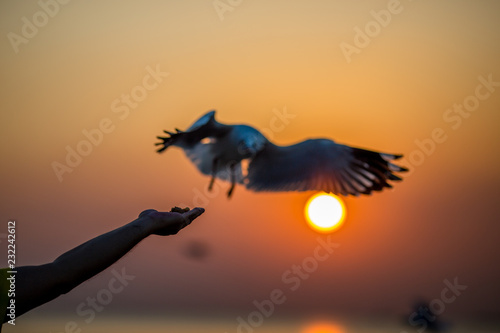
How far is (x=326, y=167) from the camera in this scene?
7.73 meters

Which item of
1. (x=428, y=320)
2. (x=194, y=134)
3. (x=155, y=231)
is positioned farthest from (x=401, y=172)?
(x=428, y=320)

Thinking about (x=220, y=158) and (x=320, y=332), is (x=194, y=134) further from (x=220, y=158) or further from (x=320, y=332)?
(x=320, y=332)

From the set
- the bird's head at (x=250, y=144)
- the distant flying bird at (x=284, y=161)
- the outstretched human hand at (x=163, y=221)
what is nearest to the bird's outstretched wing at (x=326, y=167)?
the distant flying bird at (x=284, y=161)

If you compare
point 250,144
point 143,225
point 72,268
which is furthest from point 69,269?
point 250,144

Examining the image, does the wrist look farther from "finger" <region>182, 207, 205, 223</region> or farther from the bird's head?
the bird's head

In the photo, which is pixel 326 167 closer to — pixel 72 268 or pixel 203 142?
pixel 203 142

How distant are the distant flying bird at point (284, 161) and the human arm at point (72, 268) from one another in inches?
251

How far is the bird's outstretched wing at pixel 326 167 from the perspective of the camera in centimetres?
761

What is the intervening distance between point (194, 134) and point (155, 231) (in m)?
6.62

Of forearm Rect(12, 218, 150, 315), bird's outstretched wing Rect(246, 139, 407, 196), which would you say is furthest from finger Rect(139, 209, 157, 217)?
bird's outstretched wing Rect(246, 139, 407, 196)

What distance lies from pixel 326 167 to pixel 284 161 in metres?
0.51

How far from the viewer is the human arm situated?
887 mm

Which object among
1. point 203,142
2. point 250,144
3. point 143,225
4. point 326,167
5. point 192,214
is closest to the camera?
point 143,225

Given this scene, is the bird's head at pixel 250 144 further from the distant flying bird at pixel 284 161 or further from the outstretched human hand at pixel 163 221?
the outstretched human hand at pixel 163 221
